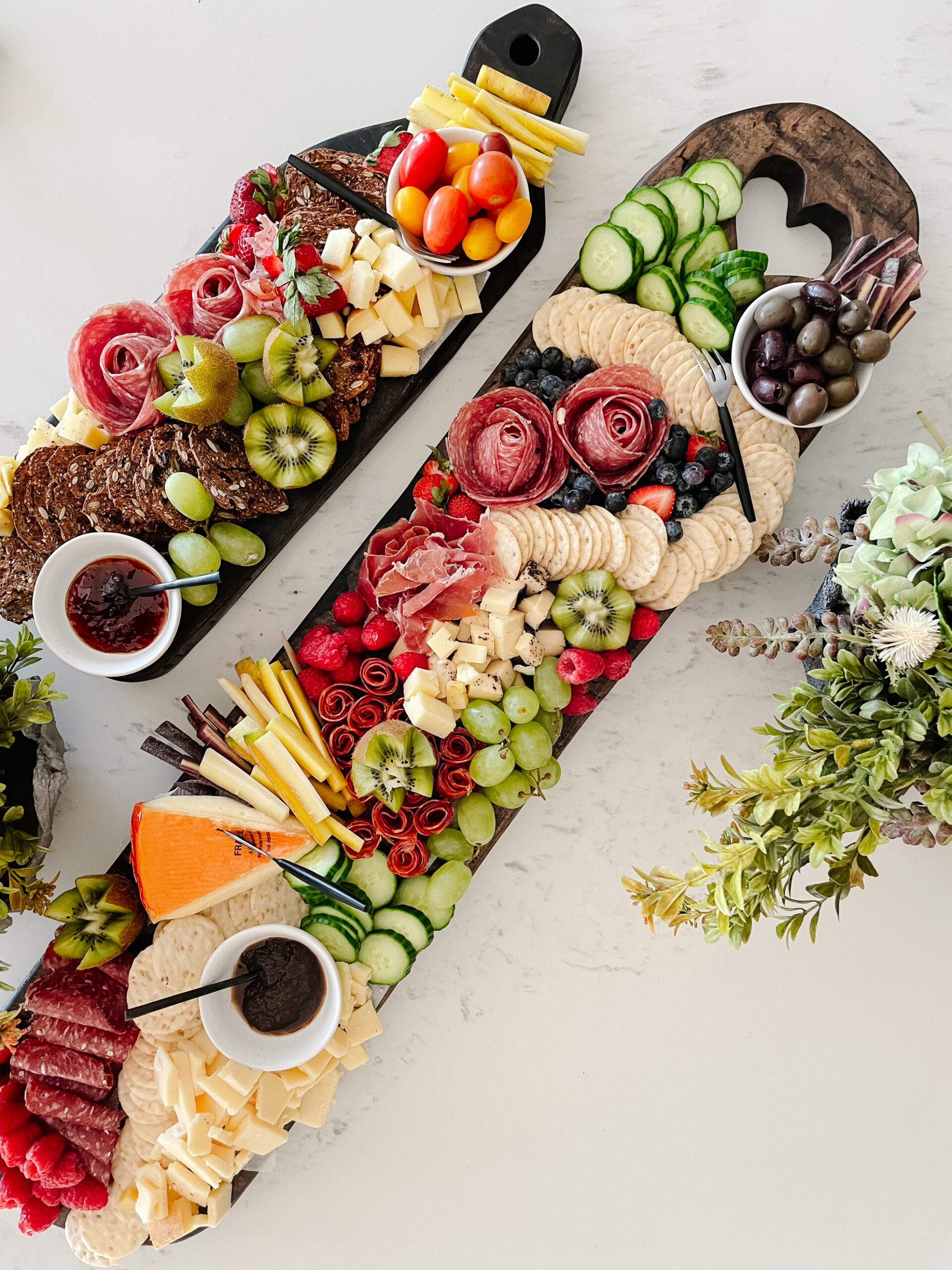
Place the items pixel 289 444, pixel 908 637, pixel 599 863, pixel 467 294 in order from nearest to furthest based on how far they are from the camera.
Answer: pixel 908 637 < pixel 289 444 < pixel 467 294 < pixel 599 863

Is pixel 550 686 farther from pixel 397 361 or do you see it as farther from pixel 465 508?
pixel 397 361

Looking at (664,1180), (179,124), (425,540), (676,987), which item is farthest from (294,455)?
(664,1180)

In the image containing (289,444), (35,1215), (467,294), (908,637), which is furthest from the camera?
(467,294)

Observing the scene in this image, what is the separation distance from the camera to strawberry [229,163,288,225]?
5.39ft

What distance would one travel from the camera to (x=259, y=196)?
1660mm

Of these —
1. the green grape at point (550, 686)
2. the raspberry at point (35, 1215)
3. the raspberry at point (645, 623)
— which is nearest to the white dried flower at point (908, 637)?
Result: the raspberry at point (645, 623)

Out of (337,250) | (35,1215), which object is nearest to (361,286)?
(337,250)

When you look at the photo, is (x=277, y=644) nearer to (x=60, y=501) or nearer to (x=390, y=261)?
(x=60, y=501)

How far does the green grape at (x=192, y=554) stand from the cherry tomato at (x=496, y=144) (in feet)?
3.09

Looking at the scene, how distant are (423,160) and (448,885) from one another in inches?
56.2

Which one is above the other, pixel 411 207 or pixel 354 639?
pixel 411 207

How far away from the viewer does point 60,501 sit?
63.0 inches

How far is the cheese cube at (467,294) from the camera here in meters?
1.71

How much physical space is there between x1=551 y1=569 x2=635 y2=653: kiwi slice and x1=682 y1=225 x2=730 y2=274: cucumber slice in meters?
0.68
